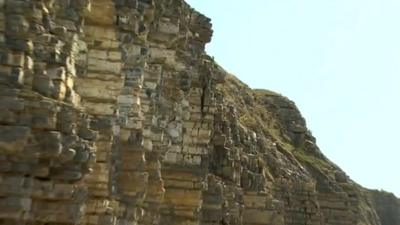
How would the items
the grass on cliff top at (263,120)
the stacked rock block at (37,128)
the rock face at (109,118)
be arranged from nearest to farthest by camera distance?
the stacked rock block at (37,128) < the rock face at (109,118) < the grass on cliff top at (263,120)

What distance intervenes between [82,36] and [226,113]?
3087 cm

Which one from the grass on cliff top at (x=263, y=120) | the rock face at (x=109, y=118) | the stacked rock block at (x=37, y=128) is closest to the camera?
the stacked rock block at (x=37, y=128)

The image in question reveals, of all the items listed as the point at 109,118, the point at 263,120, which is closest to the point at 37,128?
the point at 109,118

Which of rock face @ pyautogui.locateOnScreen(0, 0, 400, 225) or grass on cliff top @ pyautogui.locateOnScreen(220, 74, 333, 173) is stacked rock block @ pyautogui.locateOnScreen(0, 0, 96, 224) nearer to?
rock face @ pyautogui.locateOnScreen(0, 0, 400, 225)

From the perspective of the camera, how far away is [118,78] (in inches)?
832

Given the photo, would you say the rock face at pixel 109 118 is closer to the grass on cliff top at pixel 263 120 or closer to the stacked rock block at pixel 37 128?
the stacked rock block at pixel 37 128

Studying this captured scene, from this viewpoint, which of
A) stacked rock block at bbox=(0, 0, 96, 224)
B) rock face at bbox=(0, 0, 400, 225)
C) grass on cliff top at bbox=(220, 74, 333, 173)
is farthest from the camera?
grass on cliff top at bbox=(220, 74, 333, 173)

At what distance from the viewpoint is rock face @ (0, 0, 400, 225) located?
14648 millimetres

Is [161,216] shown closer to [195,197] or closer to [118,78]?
[195,197]

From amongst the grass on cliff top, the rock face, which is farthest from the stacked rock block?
the grass on cliff top

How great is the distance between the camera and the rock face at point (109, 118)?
14648mm

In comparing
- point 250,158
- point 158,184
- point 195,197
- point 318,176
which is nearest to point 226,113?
point 250,158

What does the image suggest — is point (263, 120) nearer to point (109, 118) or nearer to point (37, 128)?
point (109, 118)

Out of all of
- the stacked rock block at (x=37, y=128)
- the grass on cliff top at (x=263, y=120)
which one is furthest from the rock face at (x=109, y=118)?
the grass on cliff top at (x=263, y=120)
